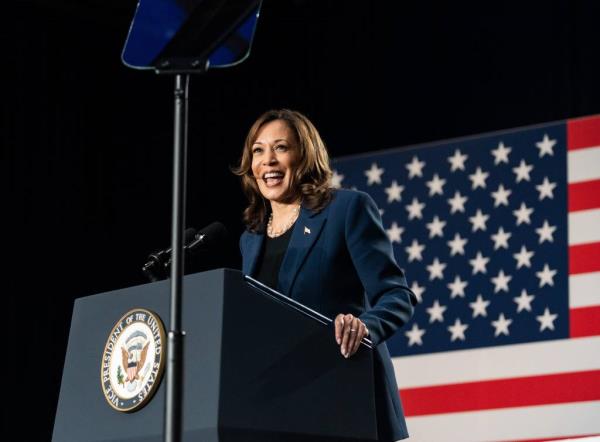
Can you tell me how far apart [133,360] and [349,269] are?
56 centimetres

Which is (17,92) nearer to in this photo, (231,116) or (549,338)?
(231,116)

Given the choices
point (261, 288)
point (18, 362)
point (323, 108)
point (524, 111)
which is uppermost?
point (323, 108)

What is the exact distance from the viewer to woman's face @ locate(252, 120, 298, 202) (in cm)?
233

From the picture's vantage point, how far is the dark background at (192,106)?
4.73 meters

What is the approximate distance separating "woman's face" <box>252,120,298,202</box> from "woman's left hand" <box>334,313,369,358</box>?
21.1 inches

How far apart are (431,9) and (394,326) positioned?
320 centimetres

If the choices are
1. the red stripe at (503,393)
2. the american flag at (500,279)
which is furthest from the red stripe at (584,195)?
the red stripe at (503,393)

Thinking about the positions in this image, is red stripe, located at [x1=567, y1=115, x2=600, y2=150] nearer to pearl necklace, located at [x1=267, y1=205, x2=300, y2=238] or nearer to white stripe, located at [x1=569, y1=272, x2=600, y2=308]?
white stripe, located at [x1=569, y1=272, x2=600, y2=308]

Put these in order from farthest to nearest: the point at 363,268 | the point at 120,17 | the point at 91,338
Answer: the point at 120,17 < the point at 363,268 < the point at 91,338

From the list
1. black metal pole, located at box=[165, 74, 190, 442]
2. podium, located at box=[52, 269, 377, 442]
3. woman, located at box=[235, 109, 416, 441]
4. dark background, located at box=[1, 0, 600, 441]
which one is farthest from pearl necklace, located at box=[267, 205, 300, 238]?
dark background, located at box=[1, 0, 600, 441]

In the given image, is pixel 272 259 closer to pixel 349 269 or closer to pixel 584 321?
pixel 349 269

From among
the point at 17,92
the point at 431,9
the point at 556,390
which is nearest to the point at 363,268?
the point at 556,390

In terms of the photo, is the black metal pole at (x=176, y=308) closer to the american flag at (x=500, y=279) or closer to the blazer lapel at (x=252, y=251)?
the blazer lapel at (x=252, y=251)

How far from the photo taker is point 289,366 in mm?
1769
